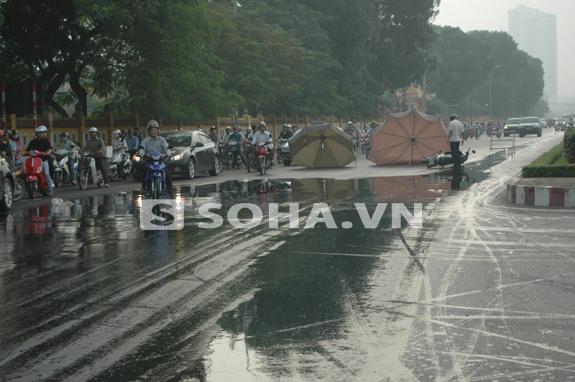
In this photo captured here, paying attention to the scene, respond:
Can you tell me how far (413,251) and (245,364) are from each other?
4.37 metres

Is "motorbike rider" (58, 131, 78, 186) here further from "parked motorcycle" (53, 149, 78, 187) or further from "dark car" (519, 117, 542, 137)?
"dark car" (519, 117, 542, 137)

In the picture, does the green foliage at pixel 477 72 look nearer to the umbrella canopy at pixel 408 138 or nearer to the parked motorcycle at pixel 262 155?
the umbrella canopy at pixel 408 138

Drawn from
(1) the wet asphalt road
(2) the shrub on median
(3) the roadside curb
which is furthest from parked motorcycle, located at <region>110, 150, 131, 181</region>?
(3) the roadside curb

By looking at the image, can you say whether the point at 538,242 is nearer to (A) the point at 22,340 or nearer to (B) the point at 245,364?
(B) the point at 245,364

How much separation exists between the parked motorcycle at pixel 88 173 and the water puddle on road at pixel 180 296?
7280 mm

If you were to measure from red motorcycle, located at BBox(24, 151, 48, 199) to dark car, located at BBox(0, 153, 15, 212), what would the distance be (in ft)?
7.36

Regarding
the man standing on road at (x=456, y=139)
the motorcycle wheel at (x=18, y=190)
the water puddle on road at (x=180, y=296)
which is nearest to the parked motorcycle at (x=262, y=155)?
the man standing on road at (x=456, y=139)

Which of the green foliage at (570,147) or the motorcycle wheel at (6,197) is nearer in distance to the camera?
the motorcycle wheel at (6,197)

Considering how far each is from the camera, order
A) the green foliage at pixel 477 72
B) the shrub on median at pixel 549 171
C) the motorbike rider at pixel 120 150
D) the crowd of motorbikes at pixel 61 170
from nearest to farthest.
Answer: the shrub on median at pixel 549 171, the crowd of motorbikes at pixel 61 170, the motorbike rider at pixel 120 150, the green foliage at pixel 477 72

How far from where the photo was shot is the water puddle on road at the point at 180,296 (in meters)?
4.48

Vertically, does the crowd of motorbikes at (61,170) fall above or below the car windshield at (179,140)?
below

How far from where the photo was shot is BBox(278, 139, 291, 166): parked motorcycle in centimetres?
3008

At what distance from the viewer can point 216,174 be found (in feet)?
81.4

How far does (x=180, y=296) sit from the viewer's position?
6.23 metres
